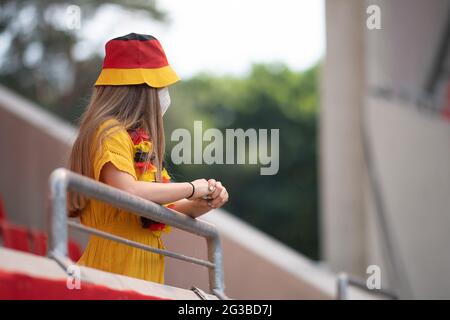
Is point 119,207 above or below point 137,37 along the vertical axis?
below

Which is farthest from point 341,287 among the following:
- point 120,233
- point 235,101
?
point 235,101

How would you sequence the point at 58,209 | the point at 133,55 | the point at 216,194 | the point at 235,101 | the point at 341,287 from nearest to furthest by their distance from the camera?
the point at 58,209 → the point at 133,55 → the point at 216,194 → the point at 341,287 → the point at 235,101

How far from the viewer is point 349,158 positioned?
14.9 metres

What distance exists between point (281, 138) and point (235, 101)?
9.67ft

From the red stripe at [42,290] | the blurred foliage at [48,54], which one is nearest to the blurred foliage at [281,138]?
the blurred foliage at [48,54]

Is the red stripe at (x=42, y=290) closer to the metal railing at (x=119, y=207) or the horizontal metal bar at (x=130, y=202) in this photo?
the metal railing at (x=119, y=207)

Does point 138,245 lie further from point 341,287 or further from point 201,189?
point 341,287

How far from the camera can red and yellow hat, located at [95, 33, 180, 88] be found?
122 inches

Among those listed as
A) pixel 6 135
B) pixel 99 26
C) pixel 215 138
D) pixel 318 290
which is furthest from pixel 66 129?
pixel 99 26

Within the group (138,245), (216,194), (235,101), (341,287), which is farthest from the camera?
(235,101)

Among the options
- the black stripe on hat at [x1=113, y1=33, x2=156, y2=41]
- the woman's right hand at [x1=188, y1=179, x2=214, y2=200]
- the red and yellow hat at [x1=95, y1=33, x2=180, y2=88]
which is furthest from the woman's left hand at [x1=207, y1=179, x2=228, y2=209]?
the black stripe on hat at [x1=113, y1=33, x2=156, y2=41]

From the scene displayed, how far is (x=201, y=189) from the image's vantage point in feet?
10.5

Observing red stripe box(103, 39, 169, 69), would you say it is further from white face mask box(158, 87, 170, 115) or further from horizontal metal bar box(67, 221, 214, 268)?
horizontal metal bar box(67, 221, 214, 268)
